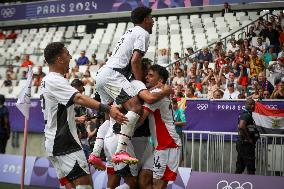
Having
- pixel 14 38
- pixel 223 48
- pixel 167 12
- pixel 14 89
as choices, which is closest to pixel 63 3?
pixel 14 38

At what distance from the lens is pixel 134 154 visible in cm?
590

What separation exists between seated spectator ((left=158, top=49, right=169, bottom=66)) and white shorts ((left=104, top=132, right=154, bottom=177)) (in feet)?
35.5

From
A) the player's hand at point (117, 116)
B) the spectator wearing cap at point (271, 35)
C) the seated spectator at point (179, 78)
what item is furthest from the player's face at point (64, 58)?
the spectator wearing cap at point (271, 35)

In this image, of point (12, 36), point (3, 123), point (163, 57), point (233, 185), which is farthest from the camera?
point (12, 36)

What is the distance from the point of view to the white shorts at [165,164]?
6.04 m

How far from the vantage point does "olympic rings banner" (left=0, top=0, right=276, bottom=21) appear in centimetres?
2198

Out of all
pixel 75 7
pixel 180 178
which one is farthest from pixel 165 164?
pixel 75 7

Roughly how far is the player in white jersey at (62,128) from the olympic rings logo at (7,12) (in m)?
24.0

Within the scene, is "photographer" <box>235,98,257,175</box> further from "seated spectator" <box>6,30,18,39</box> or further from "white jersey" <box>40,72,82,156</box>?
"seated spectator" <box>6,30,18,39</box>

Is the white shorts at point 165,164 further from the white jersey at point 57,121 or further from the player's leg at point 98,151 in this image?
the white jersey at point 57,121

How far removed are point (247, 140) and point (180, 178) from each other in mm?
1597

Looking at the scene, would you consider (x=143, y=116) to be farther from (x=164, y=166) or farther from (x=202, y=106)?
(x=202, y=106)

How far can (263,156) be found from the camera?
10.2m

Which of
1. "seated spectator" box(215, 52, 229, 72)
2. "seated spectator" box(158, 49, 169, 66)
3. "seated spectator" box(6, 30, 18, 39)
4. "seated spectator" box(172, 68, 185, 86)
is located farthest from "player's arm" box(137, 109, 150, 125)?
"seated spectator" box(6, 30, 18, 39)
